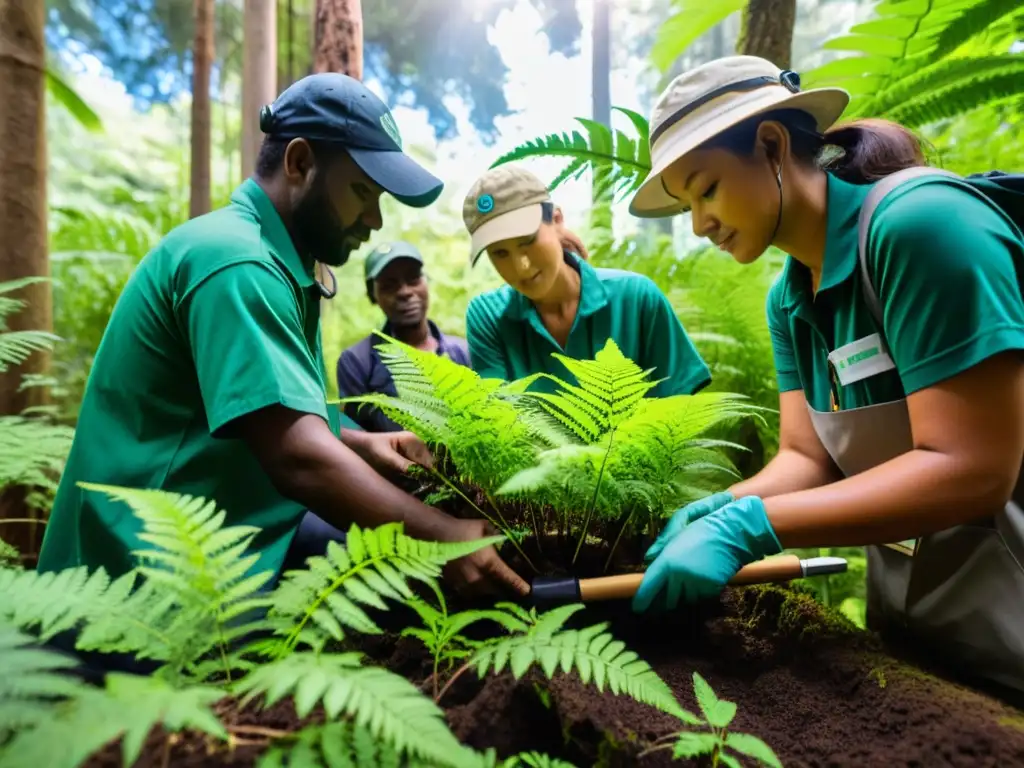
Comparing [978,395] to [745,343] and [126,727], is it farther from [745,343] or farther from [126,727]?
[745,343]

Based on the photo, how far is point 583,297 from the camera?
248 centimetres

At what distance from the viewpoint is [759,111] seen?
1.27 metres

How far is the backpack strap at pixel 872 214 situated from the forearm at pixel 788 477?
478mm

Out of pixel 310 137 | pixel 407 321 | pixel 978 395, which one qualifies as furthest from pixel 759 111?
pixel 407 321

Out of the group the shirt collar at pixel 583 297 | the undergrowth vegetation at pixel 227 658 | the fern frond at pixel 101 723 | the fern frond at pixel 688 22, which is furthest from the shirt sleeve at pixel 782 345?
the fern frond at pixel 688 22

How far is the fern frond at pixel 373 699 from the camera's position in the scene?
56 centimetres

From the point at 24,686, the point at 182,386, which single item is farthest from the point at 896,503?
the point at 182,386

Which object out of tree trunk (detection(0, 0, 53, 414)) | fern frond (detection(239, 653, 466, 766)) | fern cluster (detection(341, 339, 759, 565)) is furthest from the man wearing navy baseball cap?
tree trunk (detection(0, 0, 53, 414))

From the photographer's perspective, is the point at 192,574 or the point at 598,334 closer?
the point at 192,574

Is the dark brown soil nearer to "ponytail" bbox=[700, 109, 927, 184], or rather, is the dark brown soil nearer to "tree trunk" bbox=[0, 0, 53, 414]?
"ponytail" bbox=[700, 109, 927, 184]

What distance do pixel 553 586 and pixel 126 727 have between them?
833 mm

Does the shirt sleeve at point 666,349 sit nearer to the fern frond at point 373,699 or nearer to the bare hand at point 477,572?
the bare hand at point 477,572

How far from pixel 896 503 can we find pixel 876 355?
352mm

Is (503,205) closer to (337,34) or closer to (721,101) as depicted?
(721,101)
